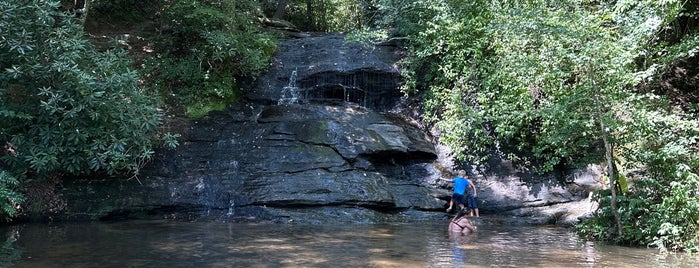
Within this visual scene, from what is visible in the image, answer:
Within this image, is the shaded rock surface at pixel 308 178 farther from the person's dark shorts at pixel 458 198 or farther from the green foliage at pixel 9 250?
the green foliage at pixel 9 250

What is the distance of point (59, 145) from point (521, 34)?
9758 millimetres

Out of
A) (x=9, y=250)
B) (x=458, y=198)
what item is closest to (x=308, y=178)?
(x=458, y=198)

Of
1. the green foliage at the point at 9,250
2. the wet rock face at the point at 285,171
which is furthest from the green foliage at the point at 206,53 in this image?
the green foliage at the point at 9,250

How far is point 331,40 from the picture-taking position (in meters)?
→ 19.5

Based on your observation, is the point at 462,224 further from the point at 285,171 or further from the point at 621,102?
the point at 285,171

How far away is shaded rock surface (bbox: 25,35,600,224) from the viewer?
11719 millimetres

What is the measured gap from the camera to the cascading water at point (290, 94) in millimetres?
16453

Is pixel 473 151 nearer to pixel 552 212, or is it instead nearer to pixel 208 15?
pixel 552 212

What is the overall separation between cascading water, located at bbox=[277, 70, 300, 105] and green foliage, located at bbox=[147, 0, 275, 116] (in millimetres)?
1087

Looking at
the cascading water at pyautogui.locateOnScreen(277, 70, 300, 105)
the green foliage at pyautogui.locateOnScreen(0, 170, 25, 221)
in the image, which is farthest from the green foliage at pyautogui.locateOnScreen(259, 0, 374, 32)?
the green foliage at pyautogui.locateOnScreen(0, 170, 25, 221)

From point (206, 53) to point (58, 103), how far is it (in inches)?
221

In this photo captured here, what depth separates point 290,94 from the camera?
16688mm

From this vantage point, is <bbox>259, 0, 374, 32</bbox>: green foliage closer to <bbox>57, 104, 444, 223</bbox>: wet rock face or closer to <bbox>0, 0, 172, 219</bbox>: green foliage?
<bbox>57, 104, 444, 223</bbox>: wet rock face

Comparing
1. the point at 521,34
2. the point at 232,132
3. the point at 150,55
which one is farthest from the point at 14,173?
the point at 521,34
